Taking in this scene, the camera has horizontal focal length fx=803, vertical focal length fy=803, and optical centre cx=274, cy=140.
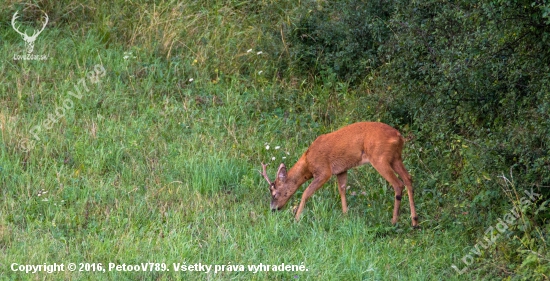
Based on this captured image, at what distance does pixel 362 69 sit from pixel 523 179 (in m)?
4.37

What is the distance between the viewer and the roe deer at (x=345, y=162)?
8523 mm

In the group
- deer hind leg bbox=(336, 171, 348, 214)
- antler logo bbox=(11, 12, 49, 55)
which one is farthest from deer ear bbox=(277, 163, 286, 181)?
antler logo bbox=(11, 12, 49, 55)

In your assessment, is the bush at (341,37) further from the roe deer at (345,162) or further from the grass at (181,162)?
the roe deer at (345,162)

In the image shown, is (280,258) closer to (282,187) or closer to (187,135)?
(282,187)

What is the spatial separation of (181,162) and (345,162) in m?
1.93

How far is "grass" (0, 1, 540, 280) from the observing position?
24.0ft

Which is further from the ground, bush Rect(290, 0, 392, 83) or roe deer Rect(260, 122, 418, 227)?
bush Rect(290, 0, 392, 83)

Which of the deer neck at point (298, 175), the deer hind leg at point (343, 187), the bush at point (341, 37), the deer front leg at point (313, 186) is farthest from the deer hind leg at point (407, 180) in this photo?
the bush at point (341, 37)

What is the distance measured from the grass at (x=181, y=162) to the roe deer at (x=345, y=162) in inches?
8.6

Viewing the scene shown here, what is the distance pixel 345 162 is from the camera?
8.99m

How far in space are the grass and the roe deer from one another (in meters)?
0.22

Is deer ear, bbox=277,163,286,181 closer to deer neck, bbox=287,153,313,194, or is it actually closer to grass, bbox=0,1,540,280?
deer neck, bbox=287,153,313,194

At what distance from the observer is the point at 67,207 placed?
8.42 metres

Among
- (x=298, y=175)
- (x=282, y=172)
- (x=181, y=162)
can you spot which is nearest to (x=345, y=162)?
(x=298, y=175)
